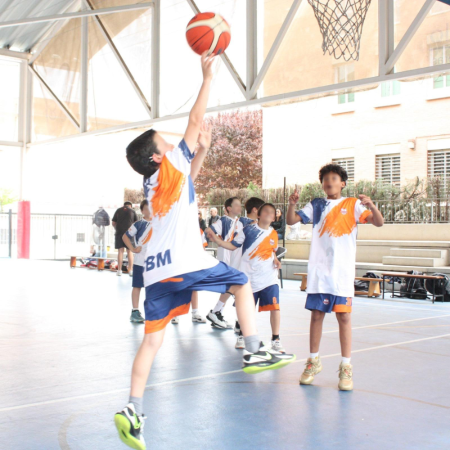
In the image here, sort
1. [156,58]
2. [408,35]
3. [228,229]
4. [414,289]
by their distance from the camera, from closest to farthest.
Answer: [228,229]
[408,35]
[414,289]
[156,58]

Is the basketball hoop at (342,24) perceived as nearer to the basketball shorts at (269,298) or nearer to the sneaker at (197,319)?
the sneaker at (197,319)

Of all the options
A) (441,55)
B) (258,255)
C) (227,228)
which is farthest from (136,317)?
(441,55)

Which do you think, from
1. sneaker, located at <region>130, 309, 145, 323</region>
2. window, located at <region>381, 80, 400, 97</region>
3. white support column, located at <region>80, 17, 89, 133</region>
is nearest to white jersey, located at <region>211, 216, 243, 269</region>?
sneaker, located at <region>130, 309, 145, 323</region>

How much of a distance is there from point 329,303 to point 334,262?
1.01 ft

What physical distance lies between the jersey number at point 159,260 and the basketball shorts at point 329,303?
1668 millimetres

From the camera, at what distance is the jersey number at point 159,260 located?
2977 mm

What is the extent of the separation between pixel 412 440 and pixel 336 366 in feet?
5.86

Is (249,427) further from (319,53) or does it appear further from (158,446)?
(319,53)

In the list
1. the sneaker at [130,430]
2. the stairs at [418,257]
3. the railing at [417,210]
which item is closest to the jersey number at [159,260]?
the sneaker at [130,430]

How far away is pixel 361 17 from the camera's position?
10492 millimetres

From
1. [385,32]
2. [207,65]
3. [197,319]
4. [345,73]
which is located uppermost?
[385,32]

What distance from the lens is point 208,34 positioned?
355 centimetres

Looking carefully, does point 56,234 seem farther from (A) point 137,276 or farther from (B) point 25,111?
(A) point 137,276

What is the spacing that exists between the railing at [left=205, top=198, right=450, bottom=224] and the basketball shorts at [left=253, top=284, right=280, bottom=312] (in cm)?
1002
